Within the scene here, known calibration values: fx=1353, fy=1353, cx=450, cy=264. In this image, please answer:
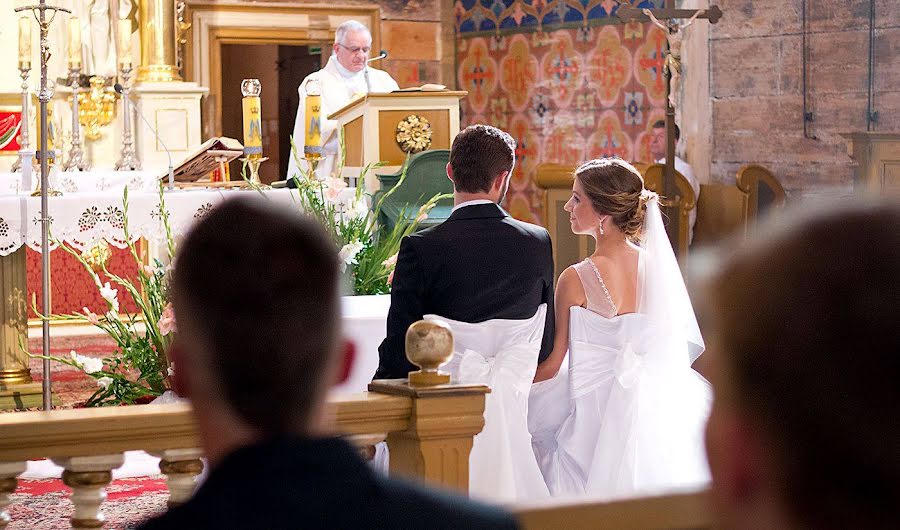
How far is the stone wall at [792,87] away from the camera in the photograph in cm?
871

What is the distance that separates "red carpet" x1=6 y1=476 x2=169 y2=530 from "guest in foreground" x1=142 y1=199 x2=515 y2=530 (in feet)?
10.1

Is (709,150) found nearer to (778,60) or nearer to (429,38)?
(778,60)

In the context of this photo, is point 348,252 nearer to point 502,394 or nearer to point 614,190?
point 614,190

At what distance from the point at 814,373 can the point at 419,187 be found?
17.3 ft

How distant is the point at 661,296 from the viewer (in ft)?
13.7

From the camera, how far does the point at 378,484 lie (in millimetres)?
1248

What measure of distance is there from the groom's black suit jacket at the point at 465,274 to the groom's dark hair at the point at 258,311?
2284 mm

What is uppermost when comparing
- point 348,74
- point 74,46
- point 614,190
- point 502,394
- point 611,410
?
point 74,46

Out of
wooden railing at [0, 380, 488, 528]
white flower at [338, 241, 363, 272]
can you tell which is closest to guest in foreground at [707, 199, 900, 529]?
wooden railing at [0, 380, 488, 528]

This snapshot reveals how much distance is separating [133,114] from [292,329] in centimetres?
860

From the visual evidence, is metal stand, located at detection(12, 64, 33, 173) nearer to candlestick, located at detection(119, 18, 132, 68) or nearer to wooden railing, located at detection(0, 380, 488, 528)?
candlestick, located at detection(119, 18, 132, 68)

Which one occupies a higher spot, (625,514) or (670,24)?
(670,24)

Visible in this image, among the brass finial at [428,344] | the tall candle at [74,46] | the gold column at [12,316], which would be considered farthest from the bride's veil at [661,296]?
the tall candle at [74,46]

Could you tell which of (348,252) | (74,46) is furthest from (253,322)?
(74,46)
